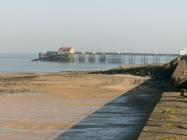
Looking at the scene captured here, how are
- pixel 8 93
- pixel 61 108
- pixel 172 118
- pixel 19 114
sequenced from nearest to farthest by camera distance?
pixel 172 118, pixel 19 114, pixel 61 108, pixel 8 93

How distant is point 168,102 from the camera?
1460 centimetres

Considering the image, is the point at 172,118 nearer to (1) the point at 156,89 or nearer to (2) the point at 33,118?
(2) the point at 33,118

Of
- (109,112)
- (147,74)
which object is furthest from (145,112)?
(147,74)

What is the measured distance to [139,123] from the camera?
57.3ft

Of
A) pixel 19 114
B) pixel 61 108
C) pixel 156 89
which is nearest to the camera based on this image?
pixel 19 114

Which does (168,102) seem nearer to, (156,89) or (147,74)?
(156,89)

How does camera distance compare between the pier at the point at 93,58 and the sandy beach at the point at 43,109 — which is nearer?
the sandy beach at the point at 43,109

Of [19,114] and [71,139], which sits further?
[19,114]

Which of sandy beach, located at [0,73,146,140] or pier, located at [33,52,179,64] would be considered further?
pier, located at [33,52,179,64]

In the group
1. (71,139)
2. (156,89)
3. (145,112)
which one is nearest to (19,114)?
(145,112)

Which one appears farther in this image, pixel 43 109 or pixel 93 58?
pixel 93 58

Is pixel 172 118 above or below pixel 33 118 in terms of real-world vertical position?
above

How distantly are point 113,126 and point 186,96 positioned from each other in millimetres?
2285

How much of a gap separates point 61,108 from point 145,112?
377 centimetres
